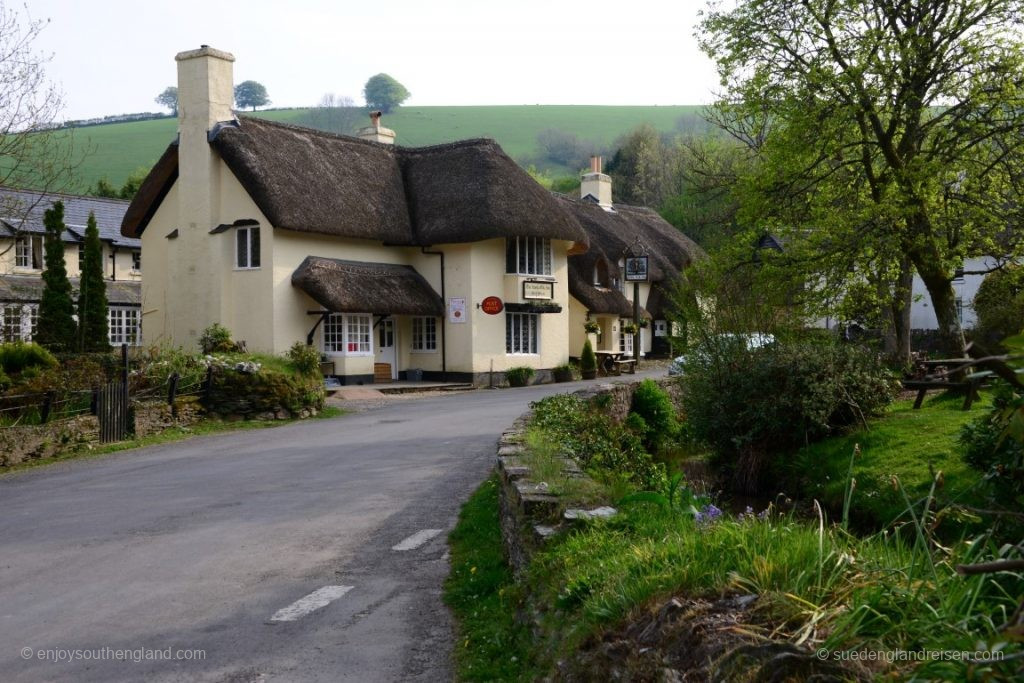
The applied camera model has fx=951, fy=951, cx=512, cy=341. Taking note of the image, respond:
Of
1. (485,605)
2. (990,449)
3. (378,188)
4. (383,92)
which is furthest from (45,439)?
(383,92)

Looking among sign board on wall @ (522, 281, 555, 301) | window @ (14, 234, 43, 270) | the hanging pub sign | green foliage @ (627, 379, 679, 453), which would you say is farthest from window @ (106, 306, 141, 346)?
green foliage @ (627, 379, 679, 453)

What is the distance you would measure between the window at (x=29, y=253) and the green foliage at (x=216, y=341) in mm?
17612

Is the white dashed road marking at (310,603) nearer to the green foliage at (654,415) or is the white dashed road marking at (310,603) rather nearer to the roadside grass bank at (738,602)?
the roadside grass bank at (738,602)

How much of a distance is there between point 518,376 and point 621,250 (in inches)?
495

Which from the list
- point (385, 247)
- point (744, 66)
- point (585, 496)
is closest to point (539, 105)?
point (385, 247)

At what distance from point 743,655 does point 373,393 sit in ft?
88.1

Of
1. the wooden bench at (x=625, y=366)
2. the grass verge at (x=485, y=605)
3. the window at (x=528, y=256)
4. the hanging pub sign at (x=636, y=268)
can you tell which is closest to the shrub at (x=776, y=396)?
the grass verge at (x=485, y=605)

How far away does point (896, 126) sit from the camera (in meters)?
18.4

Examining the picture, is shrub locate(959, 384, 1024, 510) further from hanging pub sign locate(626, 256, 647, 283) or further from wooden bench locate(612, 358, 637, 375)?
hanging pub sign locate(626, 256, 647, 283)

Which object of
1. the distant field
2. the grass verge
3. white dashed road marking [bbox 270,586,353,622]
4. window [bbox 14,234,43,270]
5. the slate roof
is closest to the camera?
the grass verge

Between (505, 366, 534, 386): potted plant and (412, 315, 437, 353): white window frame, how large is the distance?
2905 millimetres

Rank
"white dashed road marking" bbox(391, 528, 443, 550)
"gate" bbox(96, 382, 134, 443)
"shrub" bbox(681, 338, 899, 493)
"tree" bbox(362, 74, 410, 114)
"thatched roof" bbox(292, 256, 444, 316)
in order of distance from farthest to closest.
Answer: "tree" bbox(362, 74, 410, 114) → "thatched roof" bbox(292, 256, 444, 316) → "gate" bbox(96, 382, 134, 443) → "shrub" bbox(681, 338, 899, 493) → "white dashed road marking" bbox(391, 528, 443, 550)

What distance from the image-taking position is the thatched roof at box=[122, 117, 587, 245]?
30.5m

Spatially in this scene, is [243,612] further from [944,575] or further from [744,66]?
[744,66]
